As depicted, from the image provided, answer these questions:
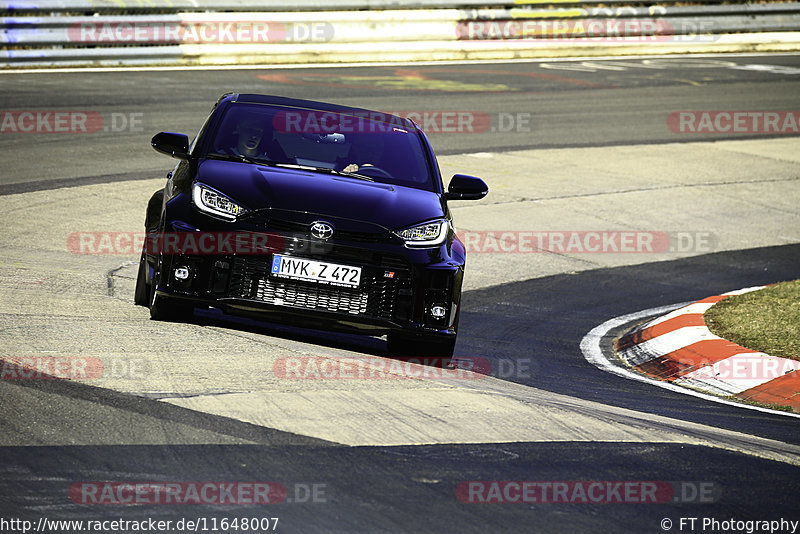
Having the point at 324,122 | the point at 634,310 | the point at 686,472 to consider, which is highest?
the point at 324,122

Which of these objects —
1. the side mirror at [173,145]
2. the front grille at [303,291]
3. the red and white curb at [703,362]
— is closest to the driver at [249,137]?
the side mirror at [173,145]

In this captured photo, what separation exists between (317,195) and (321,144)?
0.98 meters

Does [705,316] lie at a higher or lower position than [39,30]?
Result: lower

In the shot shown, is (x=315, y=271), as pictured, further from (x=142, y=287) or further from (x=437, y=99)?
(x=437, y=99)

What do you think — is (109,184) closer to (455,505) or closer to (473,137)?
(473,137)

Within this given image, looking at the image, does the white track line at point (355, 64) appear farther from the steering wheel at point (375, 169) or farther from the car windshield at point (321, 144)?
the steering wheel at point (375, 169)

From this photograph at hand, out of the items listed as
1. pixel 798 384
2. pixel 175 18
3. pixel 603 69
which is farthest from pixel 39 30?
pixel 798 384

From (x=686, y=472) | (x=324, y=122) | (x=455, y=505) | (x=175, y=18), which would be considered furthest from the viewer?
(x=175, y=18)

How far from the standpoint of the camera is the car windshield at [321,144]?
792 centimetres

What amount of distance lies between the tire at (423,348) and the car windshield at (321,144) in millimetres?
1120

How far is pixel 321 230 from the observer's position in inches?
273

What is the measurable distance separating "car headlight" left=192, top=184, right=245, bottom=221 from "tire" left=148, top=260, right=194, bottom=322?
0.53 metres

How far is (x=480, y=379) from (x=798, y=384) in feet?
6.98

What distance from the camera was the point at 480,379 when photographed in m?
7.04
